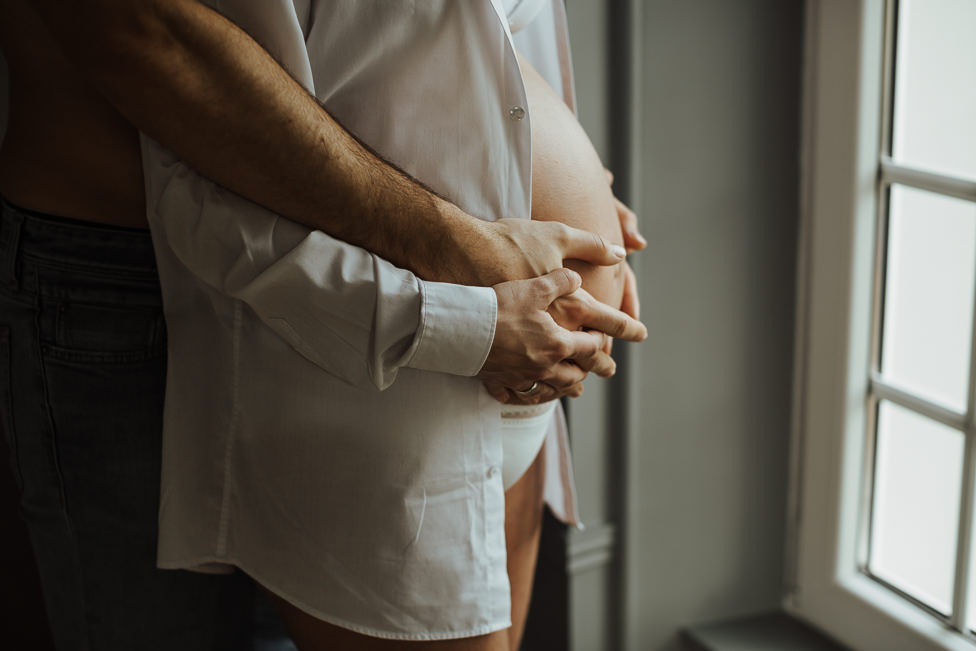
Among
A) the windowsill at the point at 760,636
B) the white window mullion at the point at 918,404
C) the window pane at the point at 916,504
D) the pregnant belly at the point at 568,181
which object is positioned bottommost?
the windowsill at the point at 760,636

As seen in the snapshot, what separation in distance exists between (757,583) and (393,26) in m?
1.26

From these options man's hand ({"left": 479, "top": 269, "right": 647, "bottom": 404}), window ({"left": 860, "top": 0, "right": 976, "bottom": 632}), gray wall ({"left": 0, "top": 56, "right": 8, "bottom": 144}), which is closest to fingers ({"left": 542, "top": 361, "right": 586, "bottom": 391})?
man's hand ({"left": 479, "top": 269, "right": 647, "bottom": 404})

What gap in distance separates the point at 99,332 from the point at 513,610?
60 cm

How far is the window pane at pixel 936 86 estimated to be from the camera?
1255mm

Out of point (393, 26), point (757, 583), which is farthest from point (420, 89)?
point (757, 583)

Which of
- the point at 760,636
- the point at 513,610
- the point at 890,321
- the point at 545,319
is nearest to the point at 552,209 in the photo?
the point at 545,319

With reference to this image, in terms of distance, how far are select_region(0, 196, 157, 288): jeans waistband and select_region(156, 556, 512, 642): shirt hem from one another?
0.92 ft

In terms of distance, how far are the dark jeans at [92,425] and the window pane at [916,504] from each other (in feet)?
3.50

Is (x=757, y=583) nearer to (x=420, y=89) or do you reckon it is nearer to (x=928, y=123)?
(x=928, y=123)

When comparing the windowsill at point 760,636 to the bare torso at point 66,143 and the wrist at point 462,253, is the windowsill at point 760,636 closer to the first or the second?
the wrist at point 462,253

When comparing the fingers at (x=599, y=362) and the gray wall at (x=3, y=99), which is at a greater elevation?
the gray wall at (x=3, y=99)

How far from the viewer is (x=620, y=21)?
1.36m

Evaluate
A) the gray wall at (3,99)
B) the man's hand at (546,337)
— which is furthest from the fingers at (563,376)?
the gray wall at (3,99)

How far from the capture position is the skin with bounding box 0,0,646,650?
27.8 inches
